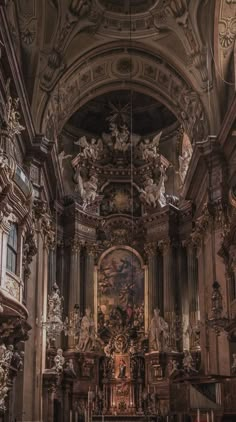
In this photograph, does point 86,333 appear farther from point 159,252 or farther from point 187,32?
point 187,32

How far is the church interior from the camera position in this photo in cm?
1853

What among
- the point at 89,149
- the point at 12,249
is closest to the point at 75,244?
the point at 89,149

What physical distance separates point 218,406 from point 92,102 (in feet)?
58.5

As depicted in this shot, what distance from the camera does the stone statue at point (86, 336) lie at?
2767 centimetres

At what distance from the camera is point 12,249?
54.2 feet

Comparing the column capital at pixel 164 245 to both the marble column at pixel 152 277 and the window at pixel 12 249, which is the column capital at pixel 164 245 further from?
the window at pixel 12 249

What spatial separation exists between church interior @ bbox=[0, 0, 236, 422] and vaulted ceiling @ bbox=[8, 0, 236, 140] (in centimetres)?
6

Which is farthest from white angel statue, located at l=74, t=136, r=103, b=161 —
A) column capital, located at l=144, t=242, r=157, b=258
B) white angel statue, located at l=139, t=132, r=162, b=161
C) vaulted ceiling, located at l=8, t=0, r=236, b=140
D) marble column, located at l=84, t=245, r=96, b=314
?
column capital, located at l=144, t=242, r=157, b=258

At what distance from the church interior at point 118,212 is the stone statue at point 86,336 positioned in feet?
0.27

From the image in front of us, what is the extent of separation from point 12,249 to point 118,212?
1475 cm

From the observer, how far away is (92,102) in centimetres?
3136

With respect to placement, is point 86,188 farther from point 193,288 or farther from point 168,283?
point 193,288

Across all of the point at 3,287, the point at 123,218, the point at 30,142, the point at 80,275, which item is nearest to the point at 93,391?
the point at 80,275

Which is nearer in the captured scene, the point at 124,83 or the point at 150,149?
the point at 124,83
